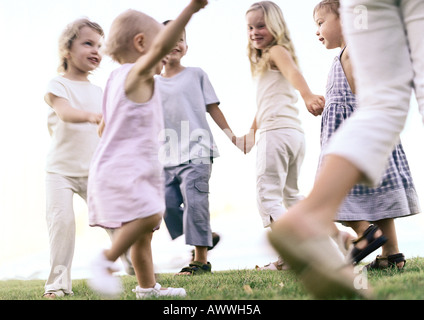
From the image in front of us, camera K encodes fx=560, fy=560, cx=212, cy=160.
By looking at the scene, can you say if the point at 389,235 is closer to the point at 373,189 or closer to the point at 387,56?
the point at 373,189

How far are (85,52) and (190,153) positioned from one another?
2.84ft

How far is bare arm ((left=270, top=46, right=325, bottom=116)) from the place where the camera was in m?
2.71

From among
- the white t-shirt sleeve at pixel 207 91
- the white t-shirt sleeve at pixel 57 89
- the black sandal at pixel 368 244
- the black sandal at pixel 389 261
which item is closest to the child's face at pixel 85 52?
the white t-shirt sleeve at pixel 57 89

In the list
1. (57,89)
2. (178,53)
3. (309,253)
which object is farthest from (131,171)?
(178,53)

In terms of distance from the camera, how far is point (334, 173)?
1312 millimetres

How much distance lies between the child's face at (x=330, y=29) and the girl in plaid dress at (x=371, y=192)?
0.13 m

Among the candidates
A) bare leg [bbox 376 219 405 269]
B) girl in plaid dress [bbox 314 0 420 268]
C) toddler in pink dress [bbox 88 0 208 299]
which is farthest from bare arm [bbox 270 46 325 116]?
toddler in pink dress [bbox 88 0 208 299]

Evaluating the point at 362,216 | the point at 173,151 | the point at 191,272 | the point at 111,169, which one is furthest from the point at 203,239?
the point at 111,169

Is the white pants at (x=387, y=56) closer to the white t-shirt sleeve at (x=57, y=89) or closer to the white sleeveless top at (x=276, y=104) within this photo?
the white sleeveless top at (x=276, y=104)

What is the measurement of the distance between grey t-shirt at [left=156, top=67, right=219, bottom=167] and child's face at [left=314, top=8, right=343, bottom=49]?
848mm

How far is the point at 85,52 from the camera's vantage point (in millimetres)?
3041

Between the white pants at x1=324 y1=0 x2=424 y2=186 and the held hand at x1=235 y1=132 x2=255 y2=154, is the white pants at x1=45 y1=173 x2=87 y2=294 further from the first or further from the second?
the white pants at x1=324 y1=0 x2=424 y2=186
